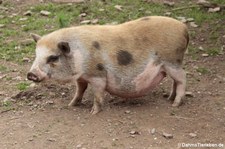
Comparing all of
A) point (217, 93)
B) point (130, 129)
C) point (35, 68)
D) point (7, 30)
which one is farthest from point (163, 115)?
point (7, 30)

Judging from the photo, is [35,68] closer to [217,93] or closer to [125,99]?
[125,99]

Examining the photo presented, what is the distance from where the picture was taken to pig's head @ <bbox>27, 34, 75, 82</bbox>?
5.52m

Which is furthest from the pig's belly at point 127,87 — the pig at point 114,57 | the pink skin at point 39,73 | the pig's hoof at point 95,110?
the pink skin at point 39,73

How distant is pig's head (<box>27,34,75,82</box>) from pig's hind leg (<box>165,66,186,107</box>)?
107 centimetres

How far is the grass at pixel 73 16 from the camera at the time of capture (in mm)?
8133

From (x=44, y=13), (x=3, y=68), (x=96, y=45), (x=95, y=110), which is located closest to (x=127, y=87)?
(x=95, y=110)

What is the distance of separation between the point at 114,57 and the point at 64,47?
0.54 m

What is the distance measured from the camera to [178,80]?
595 cm

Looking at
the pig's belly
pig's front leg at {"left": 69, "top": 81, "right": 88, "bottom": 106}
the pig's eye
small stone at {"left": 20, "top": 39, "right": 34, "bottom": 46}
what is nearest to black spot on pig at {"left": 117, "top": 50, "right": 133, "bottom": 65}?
the pig's belly

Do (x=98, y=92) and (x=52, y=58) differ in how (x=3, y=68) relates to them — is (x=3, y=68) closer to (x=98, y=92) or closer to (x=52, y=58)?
(x=52, y=58)

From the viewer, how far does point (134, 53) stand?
19.0ft

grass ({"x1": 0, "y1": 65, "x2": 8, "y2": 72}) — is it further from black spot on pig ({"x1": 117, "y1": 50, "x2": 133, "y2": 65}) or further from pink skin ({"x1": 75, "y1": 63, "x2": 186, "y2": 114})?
black spot on pig ({"x1": 117, "y1": 50, "x2": 133, "y2": 65})

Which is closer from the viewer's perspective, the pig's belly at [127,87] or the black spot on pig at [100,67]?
the black spot on pig at [100,67]

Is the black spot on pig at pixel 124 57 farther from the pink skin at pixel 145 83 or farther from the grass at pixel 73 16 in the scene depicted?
the grass at pixel 73 16
